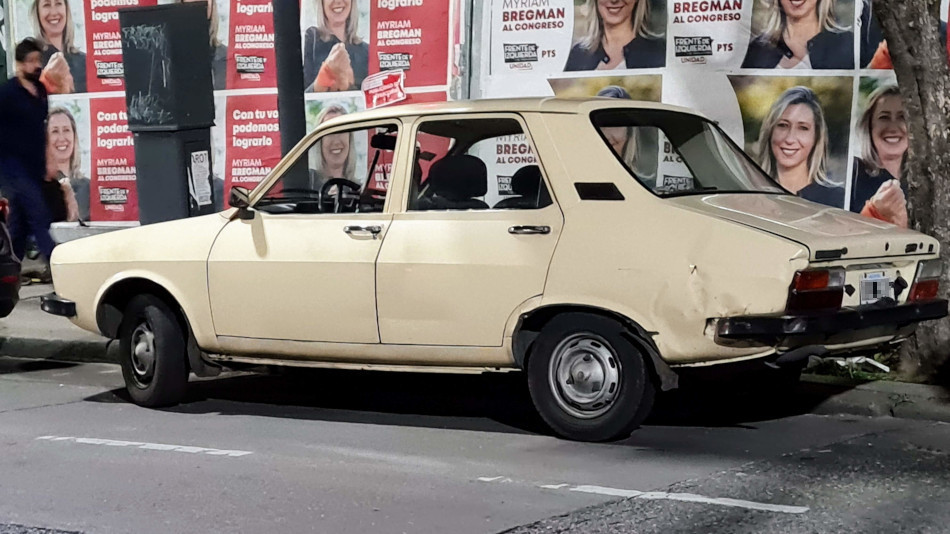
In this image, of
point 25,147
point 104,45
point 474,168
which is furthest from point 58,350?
point 25,147

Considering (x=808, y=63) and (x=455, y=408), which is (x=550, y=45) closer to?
(x=808, y=63)

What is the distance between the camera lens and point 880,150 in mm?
10539

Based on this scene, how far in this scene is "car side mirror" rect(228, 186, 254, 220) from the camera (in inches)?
314

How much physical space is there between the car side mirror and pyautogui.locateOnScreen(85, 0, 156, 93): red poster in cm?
692

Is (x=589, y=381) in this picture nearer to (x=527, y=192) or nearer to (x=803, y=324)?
(x=527, y=192)

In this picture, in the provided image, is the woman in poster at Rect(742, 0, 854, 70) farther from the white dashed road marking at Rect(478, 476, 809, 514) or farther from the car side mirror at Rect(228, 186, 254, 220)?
the white dashed road marking at Rect(478, 476, 809, 514)

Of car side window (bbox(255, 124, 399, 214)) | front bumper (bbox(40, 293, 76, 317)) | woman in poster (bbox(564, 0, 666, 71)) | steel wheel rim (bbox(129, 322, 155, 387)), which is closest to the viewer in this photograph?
car side window (bbox(255, 124, 399, 214))

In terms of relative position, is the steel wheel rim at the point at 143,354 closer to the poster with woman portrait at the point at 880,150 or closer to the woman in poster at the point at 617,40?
the woman in poster at the point at 617,40

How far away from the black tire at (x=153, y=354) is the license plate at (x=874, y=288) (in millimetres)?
3907

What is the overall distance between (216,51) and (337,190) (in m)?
6.34

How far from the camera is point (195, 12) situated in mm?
10164

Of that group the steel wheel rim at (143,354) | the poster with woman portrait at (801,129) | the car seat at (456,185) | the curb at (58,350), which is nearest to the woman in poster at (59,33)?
the curb at (58,350)

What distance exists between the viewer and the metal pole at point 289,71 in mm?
9539

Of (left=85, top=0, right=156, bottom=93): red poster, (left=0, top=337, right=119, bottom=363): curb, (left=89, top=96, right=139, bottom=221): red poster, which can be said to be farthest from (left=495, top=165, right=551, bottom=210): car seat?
(left=85, top=0, right=156, bottom=93): red poster
